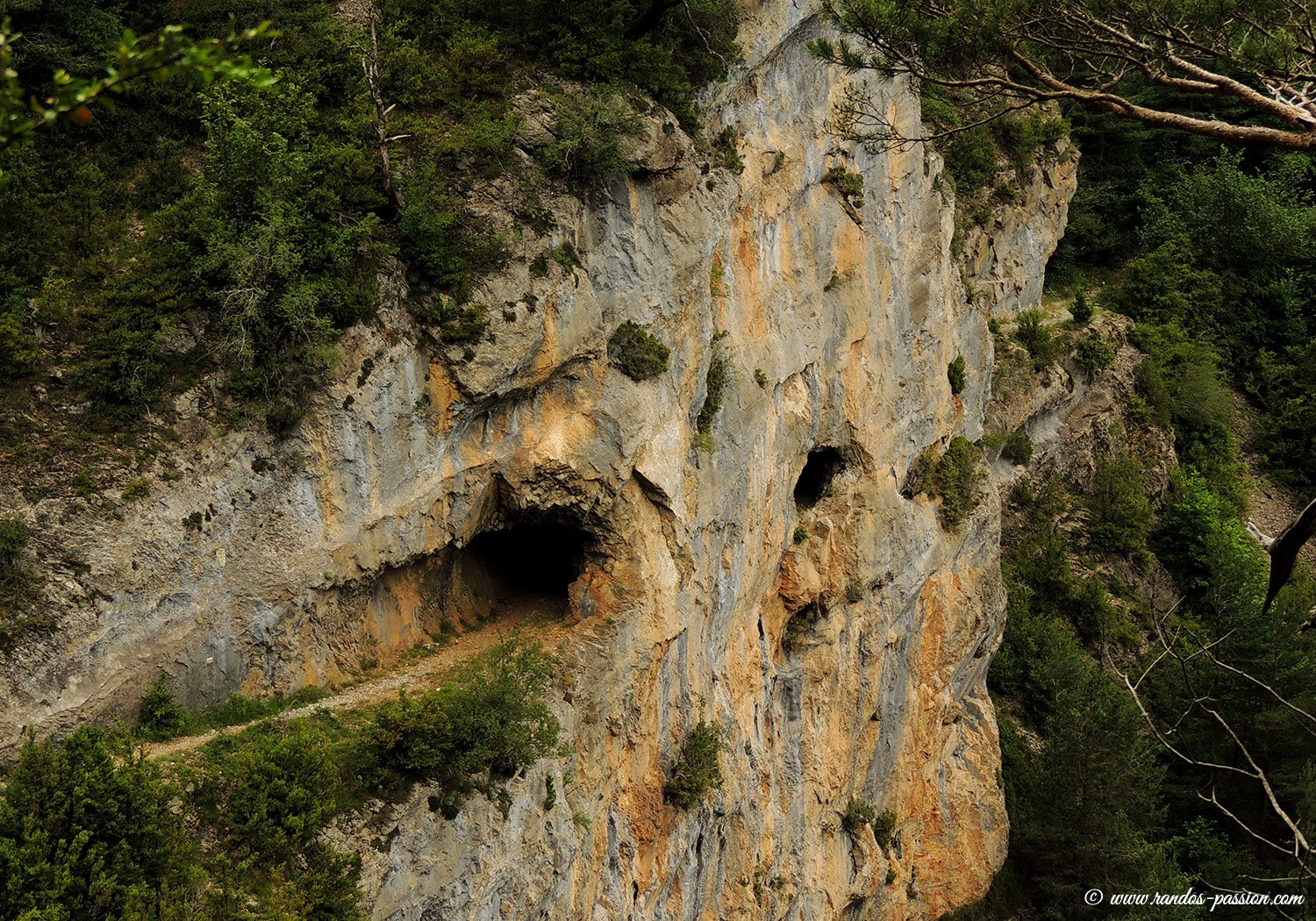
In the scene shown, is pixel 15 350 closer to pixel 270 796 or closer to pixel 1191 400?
pixel 270 796

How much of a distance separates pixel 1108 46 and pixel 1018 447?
2657 centimetres

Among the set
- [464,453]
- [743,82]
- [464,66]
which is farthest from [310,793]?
[743,82]

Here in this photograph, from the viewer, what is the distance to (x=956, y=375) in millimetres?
29688

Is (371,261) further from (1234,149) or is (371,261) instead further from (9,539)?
(1234,149)

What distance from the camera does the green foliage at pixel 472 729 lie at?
14148 mm

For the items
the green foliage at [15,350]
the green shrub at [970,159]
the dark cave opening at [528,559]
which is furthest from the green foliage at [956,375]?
the green foliage at [15,350]

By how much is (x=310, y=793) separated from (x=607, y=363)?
892 centimetres

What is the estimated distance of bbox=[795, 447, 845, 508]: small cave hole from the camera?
2552 centimetres

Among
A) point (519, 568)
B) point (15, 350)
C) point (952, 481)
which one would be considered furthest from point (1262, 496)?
Answer: point (15, 350)

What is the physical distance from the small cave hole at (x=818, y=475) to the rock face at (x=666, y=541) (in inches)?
2.8

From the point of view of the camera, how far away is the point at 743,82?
71.6 ft

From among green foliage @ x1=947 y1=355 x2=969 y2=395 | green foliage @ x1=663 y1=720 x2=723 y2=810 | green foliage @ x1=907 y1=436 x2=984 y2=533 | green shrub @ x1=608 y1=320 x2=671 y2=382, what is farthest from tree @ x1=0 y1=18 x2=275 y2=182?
green foliage @ x1=947 y1=355 x2=969 y2=395

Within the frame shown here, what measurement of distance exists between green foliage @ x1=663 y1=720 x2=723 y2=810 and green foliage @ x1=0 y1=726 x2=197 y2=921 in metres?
9.82

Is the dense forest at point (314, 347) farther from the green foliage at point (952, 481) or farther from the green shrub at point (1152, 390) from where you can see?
the green shrub at point (1152, 390)
